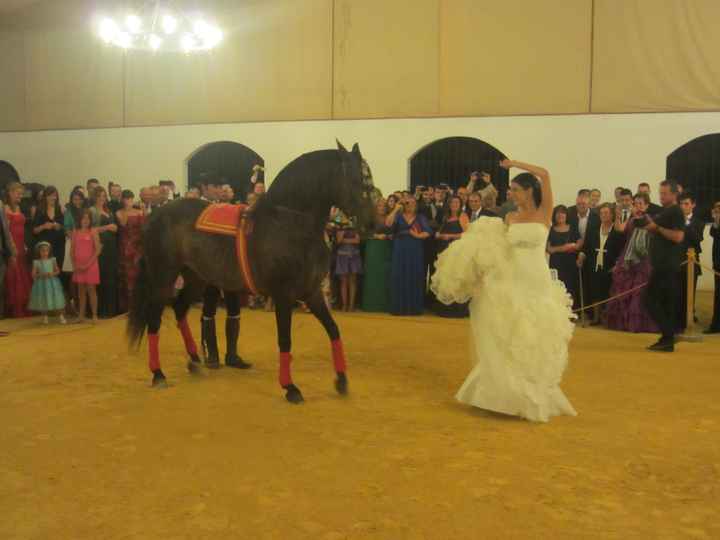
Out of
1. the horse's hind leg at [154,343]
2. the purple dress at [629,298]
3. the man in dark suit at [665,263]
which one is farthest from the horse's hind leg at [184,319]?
the purple dress at [629,298]

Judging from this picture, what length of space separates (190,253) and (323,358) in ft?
6.42

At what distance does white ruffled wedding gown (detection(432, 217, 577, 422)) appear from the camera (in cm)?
497

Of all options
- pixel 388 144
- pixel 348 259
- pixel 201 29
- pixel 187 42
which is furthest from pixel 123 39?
pixel 348 259

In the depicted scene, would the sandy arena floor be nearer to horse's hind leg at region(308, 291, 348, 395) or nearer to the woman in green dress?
horse's hind leg at region(308, 291, 348, 395)

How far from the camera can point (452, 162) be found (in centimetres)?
1525

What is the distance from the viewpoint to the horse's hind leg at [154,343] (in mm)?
6008

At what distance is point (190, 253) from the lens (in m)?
6.10

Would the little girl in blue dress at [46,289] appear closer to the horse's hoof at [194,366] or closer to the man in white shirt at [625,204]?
the horse's hoof at [194,366]

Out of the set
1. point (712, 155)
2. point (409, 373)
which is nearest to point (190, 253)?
point (409, 373)

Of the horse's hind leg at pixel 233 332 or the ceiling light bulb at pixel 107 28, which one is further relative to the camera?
the ceiling light bulb at pixel 107 28

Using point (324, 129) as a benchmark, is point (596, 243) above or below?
below

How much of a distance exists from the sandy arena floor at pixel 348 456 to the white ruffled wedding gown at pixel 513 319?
0.21 meters

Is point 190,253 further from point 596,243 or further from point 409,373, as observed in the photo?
point 596,243

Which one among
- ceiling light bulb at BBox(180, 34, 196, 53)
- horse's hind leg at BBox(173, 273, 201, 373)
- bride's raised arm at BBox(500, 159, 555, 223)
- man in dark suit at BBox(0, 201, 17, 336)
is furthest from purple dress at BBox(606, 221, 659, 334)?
ceiling light bulb at BBox(180, 34, 196, 53)
